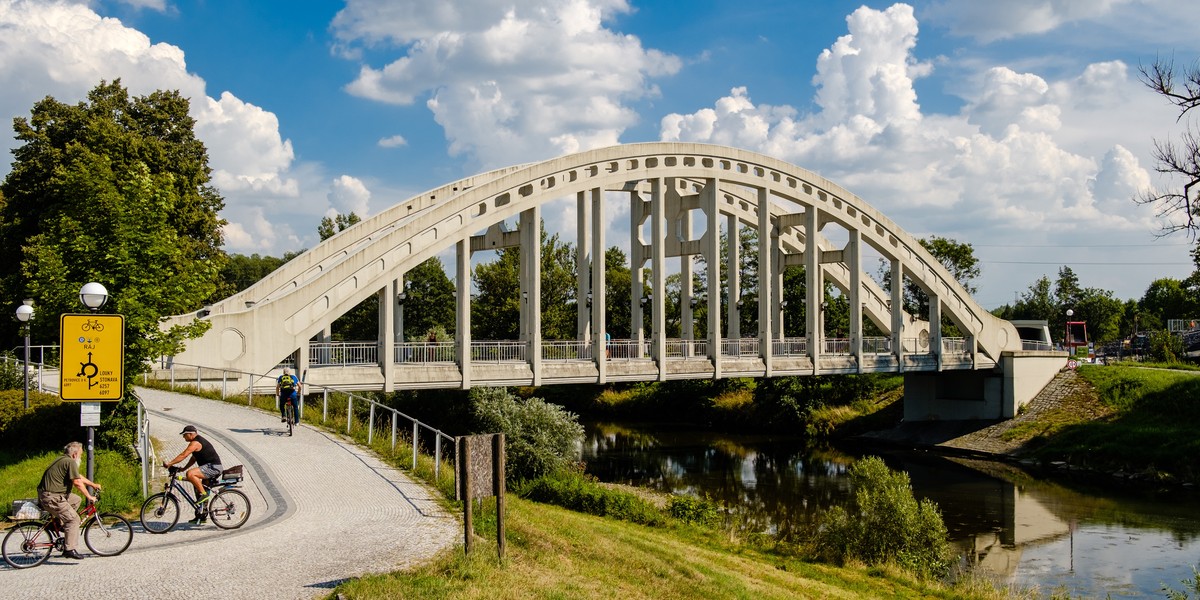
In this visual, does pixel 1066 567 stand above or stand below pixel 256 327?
below

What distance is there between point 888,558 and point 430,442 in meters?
16.7

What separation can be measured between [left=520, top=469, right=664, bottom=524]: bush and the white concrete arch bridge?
19.7 ft

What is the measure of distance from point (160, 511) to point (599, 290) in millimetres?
20923

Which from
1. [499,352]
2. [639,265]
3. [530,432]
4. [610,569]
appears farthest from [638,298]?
[610,569]

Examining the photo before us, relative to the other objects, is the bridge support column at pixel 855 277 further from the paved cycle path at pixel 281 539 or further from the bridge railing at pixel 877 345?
the paved cycle path at pixel 281 539

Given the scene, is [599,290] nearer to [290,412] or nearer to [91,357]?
[290,412]

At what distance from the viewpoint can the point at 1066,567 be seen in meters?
20.2

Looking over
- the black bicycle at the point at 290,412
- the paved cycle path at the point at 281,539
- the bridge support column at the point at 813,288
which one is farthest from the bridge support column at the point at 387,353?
the bridge support column at the point at 813,288

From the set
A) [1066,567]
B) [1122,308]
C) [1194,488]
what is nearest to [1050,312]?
[1122,308]

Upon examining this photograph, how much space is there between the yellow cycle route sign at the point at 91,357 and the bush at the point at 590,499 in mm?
9788

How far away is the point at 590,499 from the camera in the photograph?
64.2 ft

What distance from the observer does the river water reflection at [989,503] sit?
20.0 meters

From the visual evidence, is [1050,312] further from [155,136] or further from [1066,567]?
[155,136]

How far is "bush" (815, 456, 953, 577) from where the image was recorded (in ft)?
60.0
